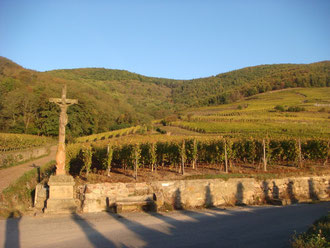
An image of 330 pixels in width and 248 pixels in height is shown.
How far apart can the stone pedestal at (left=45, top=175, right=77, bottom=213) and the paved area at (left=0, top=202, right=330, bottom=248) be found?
45cm

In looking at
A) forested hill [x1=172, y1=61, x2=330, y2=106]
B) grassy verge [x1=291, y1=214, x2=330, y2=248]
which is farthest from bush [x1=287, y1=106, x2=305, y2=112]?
grassy verge [x1=291, y1=214, x2=330, y2=248]

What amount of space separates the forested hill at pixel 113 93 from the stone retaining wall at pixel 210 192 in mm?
33462

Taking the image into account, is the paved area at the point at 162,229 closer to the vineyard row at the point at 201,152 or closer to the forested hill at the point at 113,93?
the vineyard row at the point at 201,152

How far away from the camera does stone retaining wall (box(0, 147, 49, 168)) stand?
21.3 m

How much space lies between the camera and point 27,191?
11.0 metres

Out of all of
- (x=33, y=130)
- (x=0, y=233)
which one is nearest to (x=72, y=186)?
(x=0, y=233)

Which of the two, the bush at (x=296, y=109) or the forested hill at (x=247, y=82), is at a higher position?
the forested hill at (x=247, y=82)

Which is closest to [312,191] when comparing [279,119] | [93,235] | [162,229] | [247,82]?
[162,229]

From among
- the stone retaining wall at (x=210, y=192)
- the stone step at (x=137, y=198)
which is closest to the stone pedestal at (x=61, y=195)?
the stone retaining wall at (x=210, y=192)

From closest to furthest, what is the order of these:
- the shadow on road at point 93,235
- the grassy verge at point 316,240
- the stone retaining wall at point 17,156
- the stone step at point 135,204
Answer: the grassy verge at point 316,240
the shadow on road at point 93,235
the stone step at point 135,204
the stone retaining wall at point 17,156

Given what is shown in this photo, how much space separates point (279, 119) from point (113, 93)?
243 ft

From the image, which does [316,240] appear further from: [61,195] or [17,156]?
[17,156]

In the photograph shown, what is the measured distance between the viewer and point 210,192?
1151 cm

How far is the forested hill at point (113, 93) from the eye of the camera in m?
48.2
